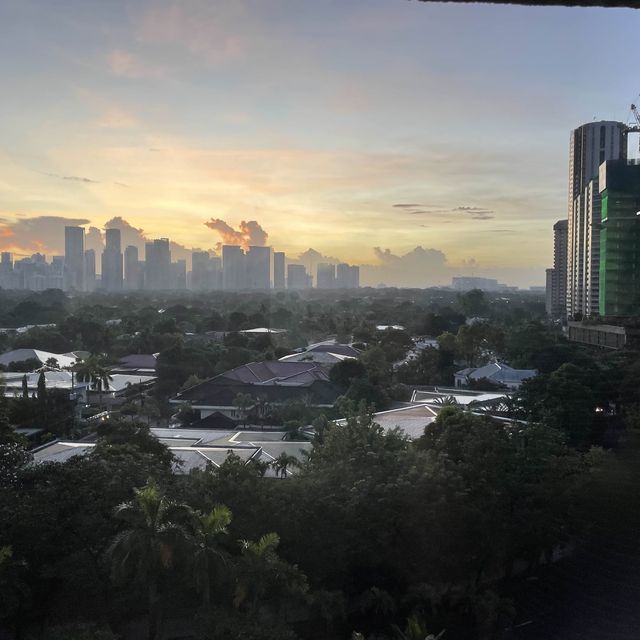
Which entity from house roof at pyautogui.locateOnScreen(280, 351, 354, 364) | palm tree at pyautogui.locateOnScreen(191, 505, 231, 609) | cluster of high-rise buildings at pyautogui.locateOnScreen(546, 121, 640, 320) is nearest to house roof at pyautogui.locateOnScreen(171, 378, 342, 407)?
house roof at pyautogui.locateOnScreen(280, 351, 354, 364)

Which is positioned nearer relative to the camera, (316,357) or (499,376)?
(499,376)

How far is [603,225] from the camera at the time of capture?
1505 centimetres

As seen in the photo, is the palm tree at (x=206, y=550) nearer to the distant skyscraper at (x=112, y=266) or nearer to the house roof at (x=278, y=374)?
the house roof at (x=278, y=374)

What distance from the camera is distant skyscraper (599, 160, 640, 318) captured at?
45.4 ft

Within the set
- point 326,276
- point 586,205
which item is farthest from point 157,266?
point 586,205

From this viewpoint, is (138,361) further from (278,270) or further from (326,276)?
(326,276)

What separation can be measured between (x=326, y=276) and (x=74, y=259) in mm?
21658

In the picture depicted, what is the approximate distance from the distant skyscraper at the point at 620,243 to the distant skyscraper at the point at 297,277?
3358 cm

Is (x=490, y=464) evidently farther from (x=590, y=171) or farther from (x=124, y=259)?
(x=124, y=259)

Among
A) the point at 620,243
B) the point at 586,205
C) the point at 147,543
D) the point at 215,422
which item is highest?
the point at 586,205

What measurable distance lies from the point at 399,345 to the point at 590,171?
35.5 ft

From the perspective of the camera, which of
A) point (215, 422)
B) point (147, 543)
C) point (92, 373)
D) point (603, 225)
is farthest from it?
point (603, 225)

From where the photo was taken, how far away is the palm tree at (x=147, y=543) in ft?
9.75

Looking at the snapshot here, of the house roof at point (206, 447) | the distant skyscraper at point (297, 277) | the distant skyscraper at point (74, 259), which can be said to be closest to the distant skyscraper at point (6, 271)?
the distant skyscraper at point (74, 259)
